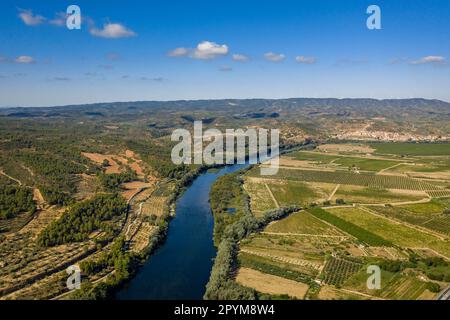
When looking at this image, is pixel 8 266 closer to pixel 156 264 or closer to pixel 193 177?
pixel 156 264

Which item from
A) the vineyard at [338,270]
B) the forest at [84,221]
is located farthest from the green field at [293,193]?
the forest at [84,221]

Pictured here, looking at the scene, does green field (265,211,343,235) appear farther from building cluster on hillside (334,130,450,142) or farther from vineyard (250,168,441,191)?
building cluster on hillside (334,130,450,142)

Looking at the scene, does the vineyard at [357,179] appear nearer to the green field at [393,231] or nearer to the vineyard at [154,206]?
the green field at [393,231]

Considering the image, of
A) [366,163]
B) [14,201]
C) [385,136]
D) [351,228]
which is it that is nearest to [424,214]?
[351,228]

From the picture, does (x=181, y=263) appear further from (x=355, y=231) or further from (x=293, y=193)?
(x=293, y=193)
